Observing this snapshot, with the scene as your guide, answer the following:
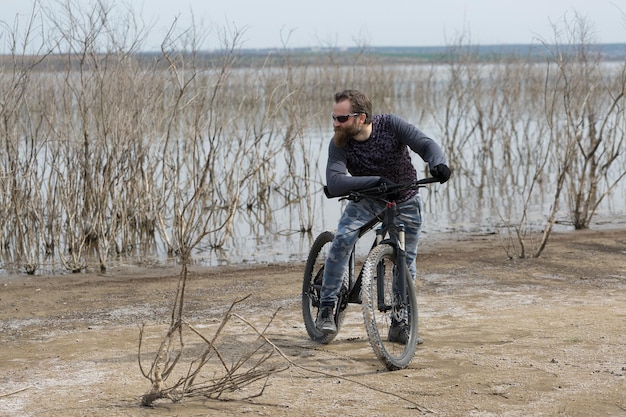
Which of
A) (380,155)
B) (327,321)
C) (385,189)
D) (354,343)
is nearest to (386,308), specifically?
(327,321)

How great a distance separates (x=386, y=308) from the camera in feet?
18.4

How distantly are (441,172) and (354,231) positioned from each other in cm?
72

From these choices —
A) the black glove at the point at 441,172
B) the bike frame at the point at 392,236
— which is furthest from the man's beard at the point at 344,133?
the black glove at the point at 441,172

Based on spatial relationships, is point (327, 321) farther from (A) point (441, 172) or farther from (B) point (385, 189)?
(A) point (441, 172)

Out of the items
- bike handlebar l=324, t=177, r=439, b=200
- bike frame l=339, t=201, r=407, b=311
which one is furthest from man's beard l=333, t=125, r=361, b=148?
bike frame l=339, t=201, r=407, b=311

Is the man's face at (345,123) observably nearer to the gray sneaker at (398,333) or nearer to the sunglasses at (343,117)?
the sunglasses at (343,117)

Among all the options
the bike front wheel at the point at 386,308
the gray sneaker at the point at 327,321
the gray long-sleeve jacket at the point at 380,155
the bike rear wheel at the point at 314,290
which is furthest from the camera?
the bike rear wheel at the point at 314,290

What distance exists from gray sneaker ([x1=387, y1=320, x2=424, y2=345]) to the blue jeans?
0.99 ft

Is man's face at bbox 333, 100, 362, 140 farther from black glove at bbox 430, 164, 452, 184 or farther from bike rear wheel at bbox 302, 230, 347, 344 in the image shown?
bike rear wheel at bbox 302, 230, 347, 344

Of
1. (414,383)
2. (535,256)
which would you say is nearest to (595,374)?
(414,383)

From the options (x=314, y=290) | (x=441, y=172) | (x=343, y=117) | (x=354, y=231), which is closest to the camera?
(x=441, y=172)

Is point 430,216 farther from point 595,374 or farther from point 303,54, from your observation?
point 595,374

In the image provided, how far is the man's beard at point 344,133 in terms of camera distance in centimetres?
544

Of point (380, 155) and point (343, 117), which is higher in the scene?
point (343, 117)
